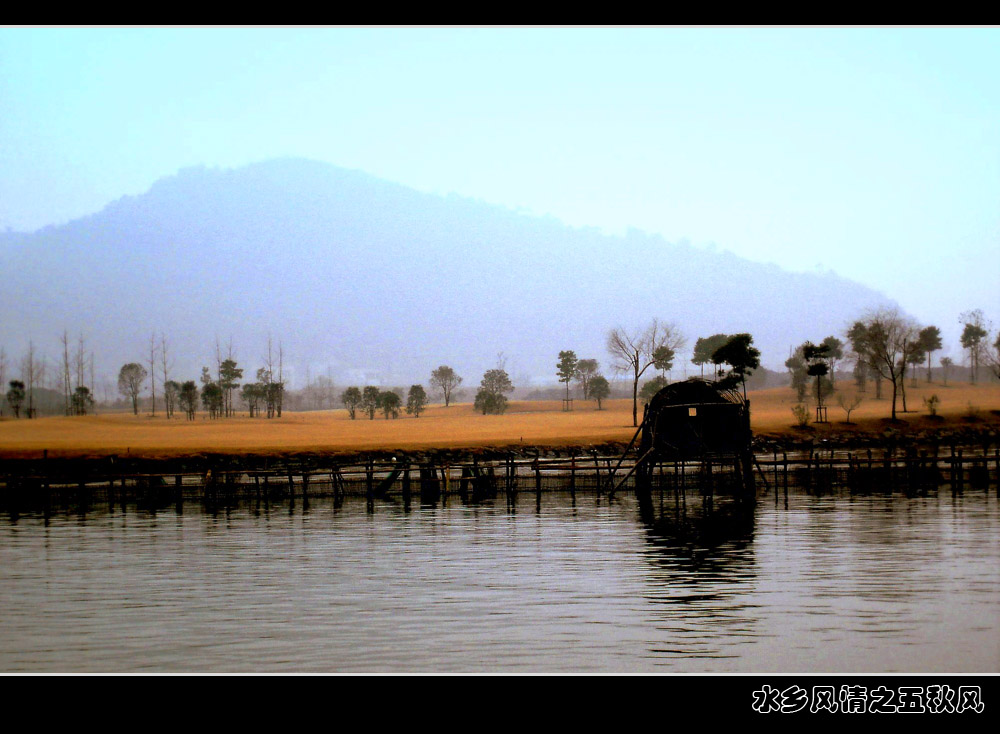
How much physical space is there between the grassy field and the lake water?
151ft

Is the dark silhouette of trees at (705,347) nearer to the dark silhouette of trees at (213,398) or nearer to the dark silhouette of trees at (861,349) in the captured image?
the dark silhouette of trees at (861,349)

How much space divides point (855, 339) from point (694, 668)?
144439mm

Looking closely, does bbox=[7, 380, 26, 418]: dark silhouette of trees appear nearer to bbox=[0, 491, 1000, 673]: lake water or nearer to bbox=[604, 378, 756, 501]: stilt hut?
bbox=[0, 491, 1000, 673]: lake water

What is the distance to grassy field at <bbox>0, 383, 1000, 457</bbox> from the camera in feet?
292

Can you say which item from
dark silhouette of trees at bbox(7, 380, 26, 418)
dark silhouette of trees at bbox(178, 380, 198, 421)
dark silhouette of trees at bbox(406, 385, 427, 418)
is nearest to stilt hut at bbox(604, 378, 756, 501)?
dark silhouette of trees at bbox(178, 380, 198, 421)

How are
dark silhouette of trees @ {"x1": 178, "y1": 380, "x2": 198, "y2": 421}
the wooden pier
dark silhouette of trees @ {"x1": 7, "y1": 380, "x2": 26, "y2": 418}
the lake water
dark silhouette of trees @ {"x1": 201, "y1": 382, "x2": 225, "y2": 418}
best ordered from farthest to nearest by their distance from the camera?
dark silhouette of trees @ {"x1": 7, "y1": 380, "x2": 26, "y2": 418} < dark silhouette of trees @ {"x1": 201, "y1": 382, "x2": 225, "y2": 418} < dark silhouette of trees @ {"x1": 178, "y1": 380, "x2": 198, "y2": 421} < the wooden pier < the lake water

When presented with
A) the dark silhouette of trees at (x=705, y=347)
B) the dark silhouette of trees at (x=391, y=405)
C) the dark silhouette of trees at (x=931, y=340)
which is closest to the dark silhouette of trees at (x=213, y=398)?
the dark silhouette of trees at (x=391, y=405)

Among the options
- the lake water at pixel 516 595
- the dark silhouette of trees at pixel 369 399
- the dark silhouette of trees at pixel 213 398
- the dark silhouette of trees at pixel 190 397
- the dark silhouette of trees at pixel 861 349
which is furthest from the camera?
the dark silhouette of trees at pixel 369 399

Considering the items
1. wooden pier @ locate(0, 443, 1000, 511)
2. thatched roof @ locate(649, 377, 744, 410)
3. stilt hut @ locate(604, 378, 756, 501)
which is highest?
thatched roof @ locate(649, 377, 744, 410)

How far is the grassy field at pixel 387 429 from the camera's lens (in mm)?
89125

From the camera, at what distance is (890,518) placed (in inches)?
1538

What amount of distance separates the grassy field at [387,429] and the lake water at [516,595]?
46.2 metres

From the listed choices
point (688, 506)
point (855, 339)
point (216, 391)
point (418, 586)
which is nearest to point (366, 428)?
point (216, 391)
